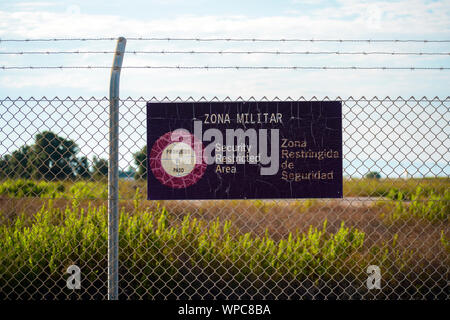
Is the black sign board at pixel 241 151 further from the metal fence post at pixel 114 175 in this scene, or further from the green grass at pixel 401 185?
the green grass at pixel 401 185

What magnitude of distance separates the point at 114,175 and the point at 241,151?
98 cm

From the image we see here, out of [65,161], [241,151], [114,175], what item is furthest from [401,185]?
[65,161]

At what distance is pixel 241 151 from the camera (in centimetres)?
350

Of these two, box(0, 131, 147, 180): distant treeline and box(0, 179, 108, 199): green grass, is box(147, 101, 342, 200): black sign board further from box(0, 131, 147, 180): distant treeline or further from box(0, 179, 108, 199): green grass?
box(0, 179, 108, 199): green grass

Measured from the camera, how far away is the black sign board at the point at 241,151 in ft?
11.4

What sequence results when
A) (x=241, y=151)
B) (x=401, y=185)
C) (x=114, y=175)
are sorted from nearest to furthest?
(x=114, y=175)
(x=241, y=151)
(x=401, y=185)

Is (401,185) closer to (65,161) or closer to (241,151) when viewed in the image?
(241,151)

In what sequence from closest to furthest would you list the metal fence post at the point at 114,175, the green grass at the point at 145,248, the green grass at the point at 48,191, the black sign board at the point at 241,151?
the metal fence post at the point at 114,175, the black sign board at the point at 241,151, the green grass at the point at 145,248, the green grass at the point at 48,191

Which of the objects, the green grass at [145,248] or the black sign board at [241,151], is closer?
the black sign board at [241,151]

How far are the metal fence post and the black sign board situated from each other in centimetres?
27

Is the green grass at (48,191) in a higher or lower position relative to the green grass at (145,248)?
higher

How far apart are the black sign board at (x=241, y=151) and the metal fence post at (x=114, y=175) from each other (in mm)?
266

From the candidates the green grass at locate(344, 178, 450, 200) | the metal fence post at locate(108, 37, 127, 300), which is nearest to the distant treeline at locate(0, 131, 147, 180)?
the metal fence post at locate(108, 37, 127, 300)

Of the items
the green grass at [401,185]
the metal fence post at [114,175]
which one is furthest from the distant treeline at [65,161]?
the green grass at [401,185]
